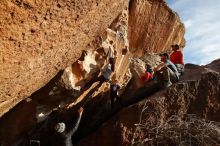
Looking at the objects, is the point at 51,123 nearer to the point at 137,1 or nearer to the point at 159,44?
the point at 137,1

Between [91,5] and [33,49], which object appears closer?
[33,49]

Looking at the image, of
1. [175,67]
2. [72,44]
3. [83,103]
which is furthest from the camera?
[83,103]

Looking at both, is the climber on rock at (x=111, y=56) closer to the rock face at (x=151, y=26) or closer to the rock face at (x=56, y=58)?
the rock face at (x=56, y=58)

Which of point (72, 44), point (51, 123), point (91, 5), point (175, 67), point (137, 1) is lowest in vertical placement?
point (51, 123)

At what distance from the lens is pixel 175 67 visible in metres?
8.45

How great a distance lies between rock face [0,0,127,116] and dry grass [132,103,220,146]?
225 centimetres

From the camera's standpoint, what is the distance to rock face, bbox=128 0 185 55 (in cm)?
1152

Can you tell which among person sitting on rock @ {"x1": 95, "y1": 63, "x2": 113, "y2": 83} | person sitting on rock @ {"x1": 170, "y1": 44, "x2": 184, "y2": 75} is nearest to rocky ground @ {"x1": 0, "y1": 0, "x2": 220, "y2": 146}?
person sitting on rock @ {"x1": 95, "y1": 63, "x2": 113, "y2": 83}

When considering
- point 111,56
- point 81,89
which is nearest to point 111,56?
point 111,56

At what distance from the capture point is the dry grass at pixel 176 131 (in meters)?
6.75

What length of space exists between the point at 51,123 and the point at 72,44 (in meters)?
2.50

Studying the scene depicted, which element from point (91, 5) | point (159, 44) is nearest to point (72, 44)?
point (91, 5)

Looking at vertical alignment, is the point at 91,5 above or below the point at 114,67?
above

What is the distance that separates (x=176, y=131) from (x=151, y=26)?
6193mm
